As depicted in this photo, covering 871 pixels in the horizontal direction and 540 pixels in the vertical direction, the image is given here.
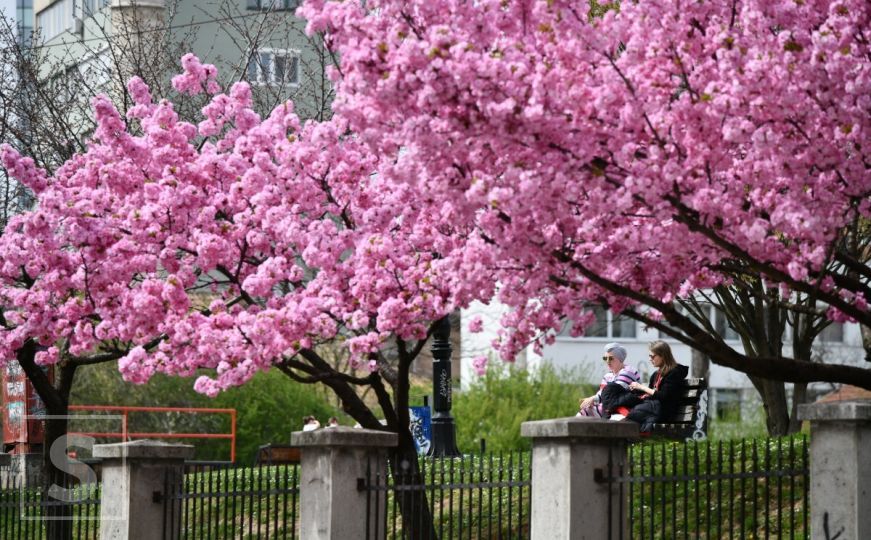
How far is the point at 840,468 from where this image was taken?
10.1 meters

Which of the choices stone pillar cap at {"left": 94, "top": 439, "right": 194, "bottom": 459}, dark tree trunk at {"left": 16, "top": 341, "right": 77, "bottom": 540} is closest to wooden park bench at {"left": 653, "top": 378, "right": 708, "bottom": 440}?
stone pillar cap at {"left": 94, "top": 439, "right": 194, "bottom": 459}

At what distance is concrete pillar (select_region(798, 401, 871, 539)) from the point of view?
32.9 ft

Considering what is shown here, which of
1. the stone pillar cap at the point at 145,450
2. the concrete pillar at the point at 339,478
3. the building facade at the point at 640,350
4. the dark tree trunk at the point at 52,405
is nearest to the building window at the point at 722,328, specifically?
the building facade at the point at 640,350

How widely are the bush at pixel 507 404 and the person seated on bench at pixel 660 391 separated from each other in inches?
1121

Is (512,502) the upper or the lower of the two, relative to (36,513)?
upper

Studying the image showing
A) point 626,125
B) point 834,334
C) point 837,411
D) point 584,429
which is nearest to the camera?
point 837,411

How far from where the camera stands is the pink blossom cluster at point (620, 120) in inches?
380

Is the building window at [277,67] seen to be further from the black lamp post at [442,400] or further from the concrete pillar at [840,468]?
the concrete pillar at [840,468]

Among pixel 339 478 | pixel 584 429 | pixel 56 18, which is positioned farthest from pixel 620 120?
pixel 56 18

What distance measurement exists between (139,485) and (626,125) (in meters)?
6.42

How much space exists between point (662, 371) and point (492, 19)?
789cm

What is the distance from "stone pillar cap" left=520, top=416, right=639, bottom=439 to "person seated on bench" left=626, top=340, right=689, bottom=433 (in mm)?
6189

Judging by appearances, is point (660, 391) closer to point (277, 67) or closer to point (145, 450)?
point (145, 450)

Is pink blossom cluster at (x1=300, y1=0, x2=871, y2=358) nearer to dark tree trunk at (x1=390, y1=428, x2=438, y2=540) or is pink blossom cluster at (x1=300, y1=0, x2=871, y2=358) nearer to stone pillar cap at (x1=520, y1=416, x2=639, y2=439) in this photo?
stone pillar cap at (x1=520, y1=416, x2=639, y2=439)
